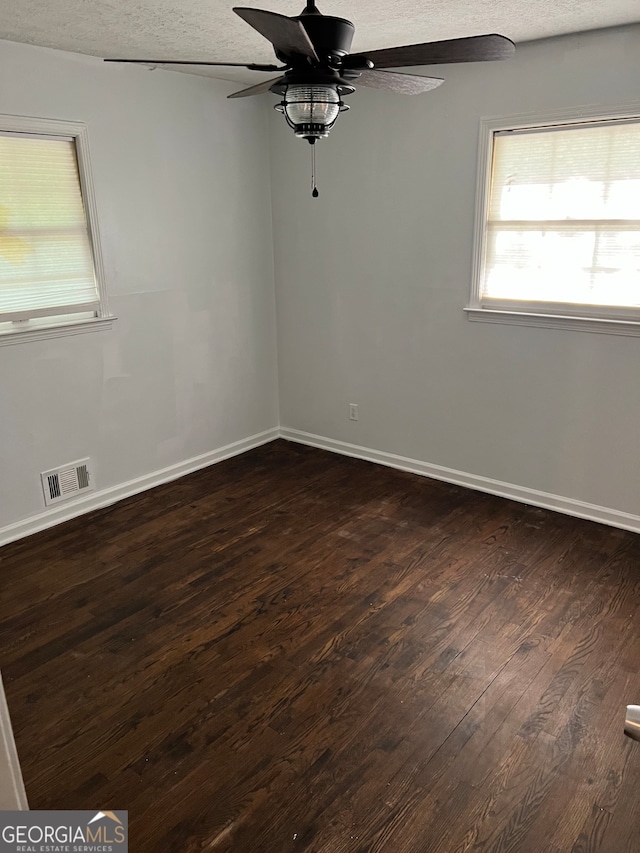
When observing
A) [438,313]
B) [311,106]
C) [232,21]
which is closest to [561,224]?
[438,313]

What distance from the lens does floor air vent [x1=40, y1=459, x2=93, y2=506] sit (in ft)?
12.4

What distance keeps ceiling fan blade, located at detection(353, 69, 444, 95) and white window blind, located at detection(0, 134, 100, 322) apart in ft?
7.02

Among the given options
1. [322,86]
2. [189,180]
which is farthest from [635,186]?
[189,180]

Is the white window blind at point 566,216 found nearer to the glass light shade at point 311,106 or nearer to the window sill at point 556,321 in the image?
the window sill at point 556,321

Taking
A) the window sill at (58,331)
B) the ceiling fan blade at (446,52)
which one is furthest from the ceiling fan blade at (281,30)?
the window sill at (58,331)

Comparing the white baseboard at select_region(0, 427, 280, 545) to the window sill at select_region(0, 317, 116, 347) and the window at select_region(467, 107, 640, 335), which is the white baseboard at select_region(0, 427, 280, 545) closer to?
the window sill at select_region(0, 317, 116, 347)

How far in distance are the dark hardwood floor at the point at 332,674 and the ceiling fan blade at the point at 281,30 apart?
7.01ft

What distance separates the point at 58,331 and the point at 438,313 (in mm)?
2308

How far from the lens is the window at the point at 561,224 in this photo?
3330mm

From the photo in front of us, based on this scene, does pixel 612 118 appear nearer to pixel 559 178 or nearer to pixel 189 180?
pixel 559 178

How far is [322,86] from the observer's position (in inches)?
70.7

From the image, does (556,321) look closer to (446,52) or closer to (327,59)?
(446,52)

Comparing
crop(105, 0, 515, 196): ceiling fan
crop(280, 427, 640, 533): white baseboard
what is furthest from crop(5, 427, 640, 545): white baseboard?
crop(105, 0, 515, 196): ceiling fan

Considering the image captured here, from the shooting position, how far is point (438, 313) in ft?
13.5
